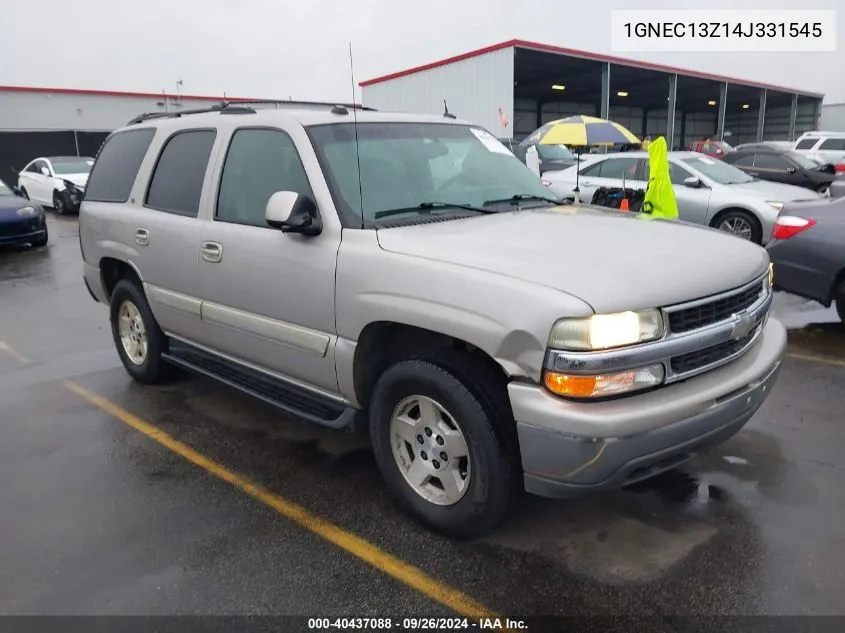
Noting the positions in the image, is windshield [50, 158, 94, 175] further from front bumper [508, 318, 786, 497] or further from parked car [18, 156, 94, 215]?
front bumper [508, 318, 786, 497]

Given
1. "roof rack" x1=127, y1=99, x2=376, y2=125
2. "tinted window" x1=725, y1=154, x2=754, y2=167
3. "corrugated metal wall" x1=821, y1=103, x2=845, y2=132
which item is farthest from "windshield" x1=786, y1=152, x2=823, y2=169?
"corrugated metal wall" x1=821, y1=103, x2=845, y2=132

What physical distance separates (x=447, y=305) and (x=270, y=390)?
152 cm

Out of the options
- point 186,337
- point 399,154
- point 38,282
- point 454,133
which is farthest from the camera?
point 38,282

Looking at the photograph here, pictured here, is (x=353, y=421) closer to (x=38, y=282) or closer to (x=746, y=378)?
(x=746, y=378)

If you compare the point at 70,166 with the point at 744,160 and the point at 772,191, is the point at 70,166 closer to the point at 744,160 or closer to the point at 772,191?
the point at 772,191

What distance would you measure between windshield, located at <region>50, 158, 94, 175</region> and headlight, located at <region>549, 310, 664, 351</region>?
18.9m

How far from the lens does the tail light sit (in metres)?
6.15

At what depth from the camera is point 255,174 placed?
12.8 ft

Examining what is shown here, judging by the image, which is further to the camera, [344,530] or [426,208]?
[426,208]

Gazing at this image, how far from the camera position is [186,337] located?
4555mm

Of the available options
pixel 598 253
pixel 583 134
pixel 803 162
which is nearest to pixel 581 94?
pixel 803 162

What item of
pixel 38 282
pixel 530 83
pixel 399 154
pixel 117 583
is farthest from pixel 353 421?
pixel 530 83

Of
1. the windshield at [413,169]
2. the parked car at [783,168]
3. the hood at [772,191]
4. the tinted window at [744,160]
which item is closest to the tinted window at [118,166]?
the windshield at [413,169]

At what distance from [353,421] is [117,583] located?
1245mm
